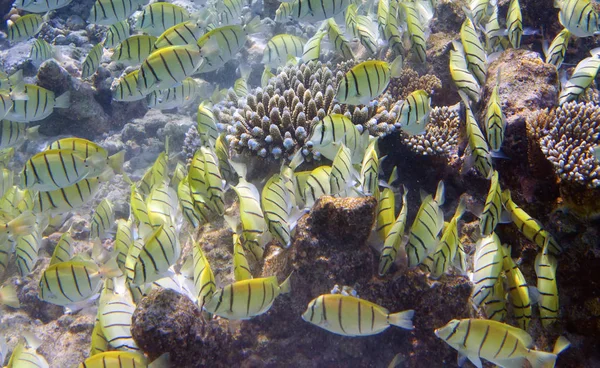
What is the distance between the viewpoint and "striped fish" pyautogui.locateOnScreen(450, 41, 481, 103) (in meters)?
3.90

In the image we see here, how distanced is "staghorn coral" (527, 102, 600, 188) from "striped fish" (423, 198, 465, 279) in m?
1.13

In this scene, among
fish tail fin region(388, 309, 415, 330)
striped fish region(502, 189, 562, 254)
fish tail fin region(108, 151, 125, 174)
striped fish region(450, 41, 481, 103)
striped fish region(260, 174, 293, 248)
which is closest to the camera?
fish tail fin region(388, 309, 415, 330)

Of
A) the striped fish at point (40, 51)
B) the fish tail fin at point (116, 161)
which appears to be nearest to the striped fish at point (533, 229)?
the fish tail fin at point (116, 161)

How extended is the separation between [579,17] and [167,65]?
188 inches

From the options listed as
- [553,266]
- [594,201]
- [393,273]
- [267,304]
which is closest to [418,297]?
[393,273]

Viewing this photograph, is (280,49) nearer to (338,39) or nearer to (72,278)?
(338,39)

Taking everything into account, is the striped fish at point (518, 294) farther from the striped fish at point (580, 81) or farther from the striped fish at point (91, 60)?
the striped fish at point (91, 60)

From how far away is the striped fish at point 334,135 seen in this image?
3.05m

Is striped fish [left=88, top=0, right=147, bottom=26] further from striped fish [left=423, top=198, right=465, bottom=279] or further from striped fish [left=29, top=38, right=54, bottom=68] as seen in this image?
striped fish [left=423, top=198, right=465, bottom=279]

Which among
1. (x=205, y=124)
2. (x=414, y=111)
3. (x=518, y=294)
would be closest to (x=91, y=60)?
(x=205, y=124)

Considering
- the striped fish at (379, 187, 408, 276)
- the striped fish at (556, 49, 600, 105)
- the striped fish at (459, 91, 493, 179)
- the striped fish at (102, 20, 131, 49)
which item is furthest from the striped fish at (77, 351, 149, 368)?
the striped fish at (102, 20, 131, 49)

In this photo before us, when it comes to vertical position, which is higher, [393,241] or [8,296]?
[393,241]

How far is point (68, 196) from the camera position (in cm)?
375

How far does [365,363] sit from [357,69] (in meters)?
2.74
